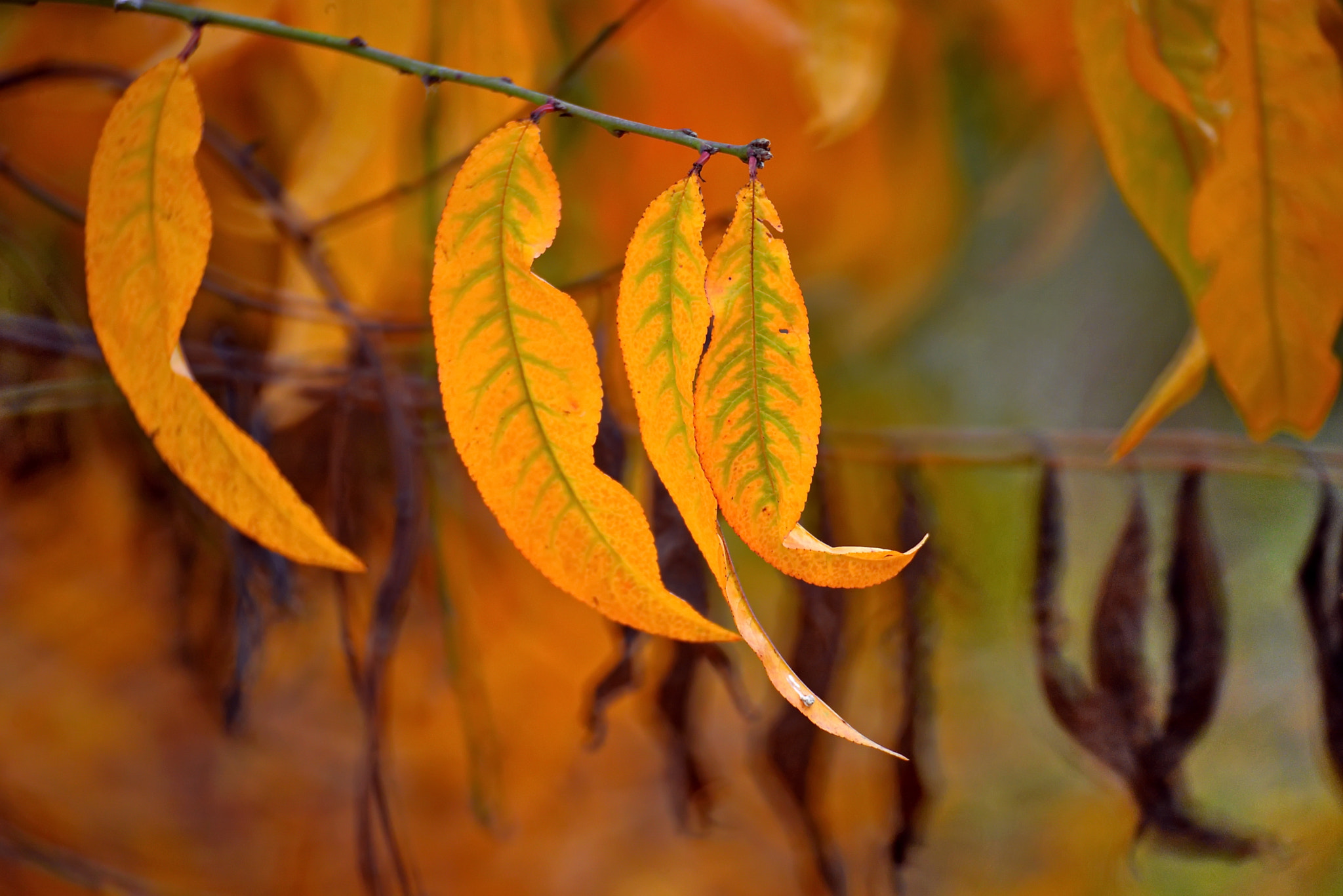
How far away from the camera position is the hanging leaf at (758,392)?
0.14 meters

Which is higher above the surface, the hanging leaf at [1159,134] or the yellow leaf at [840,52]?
the yellow leaf at [840,52]

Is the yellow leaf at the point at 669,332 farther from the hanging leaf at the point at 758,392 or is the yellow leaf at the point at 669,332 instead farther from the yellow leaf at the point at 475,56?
the yellow leaf at the point at 475,56

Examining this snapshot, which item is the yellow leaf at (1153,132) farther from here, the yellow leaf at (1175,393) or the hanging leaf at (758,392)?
the hanging leaf at (758,392)

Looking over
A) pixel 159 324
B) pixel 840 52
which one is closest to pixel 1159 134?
pixel 840 52

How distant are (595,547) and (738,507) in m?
0.03

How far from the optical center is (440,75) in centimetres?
15

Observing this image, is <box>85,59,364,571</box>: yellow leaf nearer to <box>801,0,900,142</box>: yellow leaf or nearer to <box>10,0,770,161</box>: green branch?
<box>10,0,770,161</box>: green branch

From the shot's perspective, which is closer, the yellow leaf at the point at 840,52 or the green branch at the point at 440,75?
the green branch at the point at 440,75

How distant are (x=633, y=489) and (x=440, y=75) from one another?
0.44 metres

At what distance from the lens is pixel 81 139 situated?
50 cm

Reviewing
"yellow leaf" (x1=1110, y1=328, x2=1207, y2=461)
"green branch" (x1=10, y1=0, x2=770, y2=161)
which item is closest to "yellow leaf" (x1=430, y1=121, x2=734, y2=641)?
"green branch" (x1=10, y1=0, x2=770, y2=161)

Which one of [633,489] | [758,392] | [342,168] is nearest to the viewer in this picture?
[758,392]

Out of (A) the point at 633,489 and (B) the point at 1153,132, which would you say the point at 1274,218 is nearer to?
(B) the point at 1153,132

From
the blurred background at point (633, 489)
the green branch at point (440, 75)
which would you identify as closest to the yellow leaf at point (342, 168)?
the blurred background at point (633, 489)
